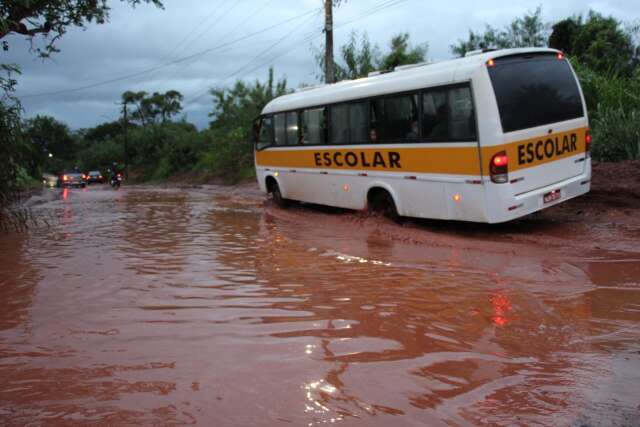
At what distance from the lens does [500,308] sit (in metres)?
5.39

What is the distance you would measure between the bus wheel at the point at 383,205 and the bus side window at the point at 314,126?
1976 millimetres

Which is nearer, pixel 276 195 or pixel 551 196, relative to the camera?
pixel 551 196

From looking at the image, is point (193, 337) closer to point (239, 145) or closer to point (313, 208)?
point (313, 208)

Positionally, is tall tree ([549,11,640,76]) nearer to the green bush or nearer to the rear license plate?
the green bush

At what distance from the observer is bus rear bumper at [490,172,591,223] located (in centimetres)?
855

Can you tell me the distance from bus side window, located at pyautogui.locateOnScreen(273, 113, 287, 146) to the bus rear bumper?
698cm

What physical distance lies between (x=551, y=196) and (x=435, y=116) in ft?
6.93

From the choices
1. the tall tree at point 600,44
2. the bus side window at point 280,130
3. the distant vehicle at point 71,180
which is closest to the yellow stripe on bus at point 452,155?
the bus side window at point 280,130

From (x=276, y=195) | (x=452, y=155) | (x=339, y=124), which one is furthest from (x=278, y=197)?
(x=452, y=155)

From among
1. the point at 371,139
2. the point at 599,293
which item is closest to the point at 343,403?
the point at 599,293

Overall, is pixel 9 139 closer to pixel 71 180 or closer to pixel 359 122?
pixel 359 122

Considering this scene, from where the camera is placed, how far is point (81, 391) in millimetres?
3756

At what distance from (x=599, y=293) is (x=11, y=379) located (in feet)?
16.6

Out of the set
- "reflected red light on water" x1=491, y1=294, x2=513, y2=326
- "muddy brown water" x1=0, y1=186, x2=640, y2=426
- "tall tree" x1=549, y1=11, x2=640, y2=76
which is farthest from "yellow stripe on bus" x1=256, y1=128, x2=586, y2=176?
"tall tree" x1=549, y1=11, x2=640, y2=76
